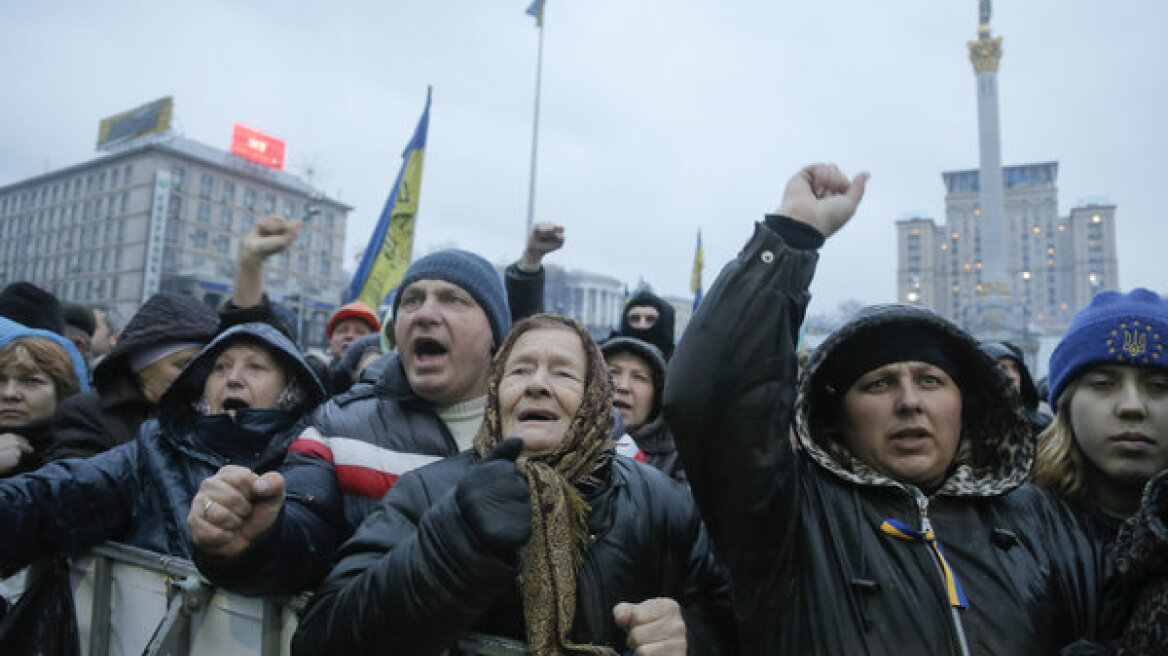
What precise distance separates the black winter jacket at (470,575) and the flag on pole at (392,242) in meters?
5.29

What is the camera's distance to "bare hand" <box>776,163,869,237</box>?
168 centimetres

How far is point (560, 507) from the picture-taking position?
1.68 meters

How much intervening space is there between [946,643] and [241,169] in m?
73.6

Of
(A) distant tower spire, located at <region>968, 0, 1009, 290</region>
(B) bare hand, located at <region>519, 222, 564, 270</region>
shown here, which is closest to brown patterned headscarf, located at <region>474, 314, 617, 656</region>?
(B) bare hand, located at <region>519, 222, 564, 270</region>

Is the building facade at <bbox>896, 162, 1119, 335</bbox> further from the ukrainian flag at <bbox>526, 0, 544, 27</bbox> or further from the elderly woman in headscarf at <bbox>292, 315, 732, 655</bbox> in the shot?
the elderly woman in headscarf at <bbox>292, 315, 732, 655</bbox>

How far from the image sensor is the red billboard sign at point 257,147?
65562mm

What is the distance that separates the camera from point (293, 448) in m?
2.35

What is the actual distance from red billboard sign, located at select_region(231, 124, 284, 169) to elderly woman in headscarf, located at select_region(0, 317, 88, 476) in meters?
70.5

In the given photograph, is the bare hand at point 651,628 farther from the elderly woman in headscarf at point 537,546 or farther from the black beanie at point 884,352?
the black beanie at point 884,352

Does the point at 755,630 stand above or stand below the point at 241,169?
below

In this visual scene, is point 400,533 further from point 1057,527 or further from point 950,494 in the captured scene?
point 1057,527

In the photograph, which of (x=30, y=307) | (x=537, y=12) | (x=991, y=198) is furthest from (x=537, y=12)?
(x=991, y=198)

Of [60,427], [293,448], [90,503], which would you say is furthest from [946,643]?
[60,427]

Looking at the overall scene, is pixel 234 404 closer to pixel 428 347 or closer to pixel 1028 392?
pixel 428 347
